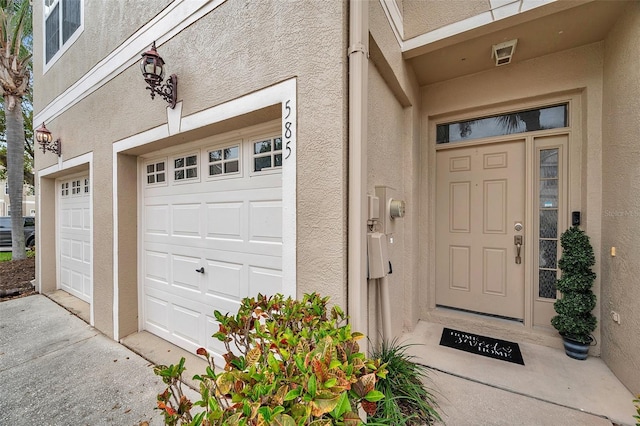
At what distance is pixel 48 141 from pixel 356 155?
5889 mm

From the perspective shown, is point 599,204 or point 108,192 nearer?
point 599,204

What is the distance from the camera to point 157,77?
2719 mm

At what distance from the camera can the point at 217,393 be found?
3.63ft

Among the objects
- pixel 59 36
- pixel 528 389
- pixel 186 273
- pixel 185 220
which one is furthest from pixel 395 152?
pixel 59 36

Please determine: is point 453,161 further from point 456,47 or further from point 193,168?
point 193,168

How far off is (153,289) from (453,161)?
4310mm

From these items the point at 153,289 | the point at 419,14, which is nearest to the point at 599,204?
the point at 419,14

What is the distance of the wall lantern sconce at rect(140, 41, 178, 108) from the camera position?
2.67 m

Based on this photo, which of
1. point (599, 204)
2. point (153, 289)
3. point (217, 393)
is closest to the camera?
point (217, 393)

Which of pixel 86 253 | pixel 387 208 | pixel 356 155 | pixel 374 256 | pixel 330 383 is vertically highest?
pixel 356 155

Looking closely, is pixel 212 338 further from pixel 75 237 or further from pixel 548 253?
pixel 75 237

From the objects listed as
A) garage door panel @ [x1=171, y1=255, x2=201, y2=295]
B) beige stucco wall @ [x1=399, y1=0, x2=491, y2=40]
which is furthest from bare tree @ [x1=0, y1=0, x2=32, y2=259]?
beige stucco wall @ [x1=399, y1=0, x2=491, y2=40]

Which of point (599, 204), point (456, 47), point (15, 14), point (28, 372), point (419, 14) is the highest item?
point (15, 14)

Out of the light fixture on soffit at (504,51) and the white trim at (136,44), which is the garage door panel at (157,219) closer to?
the white trim at (136,44)
